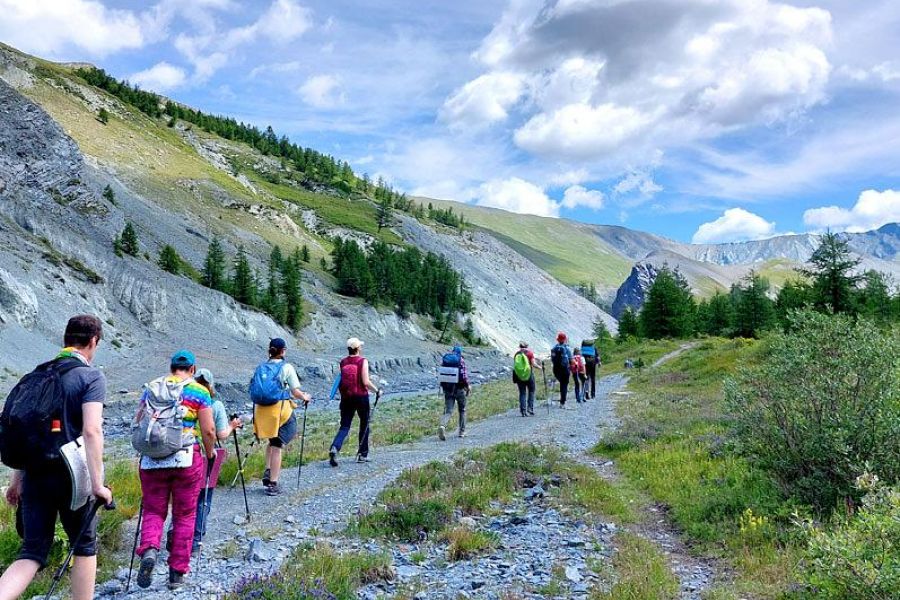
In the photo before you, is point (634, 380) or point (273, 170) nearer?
point (634, 380)

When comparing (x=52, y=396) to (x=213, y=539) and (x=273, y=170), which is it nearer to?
(x=213, y=539)

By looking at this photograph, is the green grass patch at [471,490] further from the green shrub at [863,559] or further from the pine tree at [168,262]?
the pine tree at [168,262]

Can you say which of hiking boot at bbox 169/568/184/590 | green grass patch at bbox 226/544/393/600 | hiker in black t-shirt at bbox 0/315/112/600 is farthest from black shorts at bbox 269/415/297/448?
hiker in black t-shirt at bbox 0/315/112/600

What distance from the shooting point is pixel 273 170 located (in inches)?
6373

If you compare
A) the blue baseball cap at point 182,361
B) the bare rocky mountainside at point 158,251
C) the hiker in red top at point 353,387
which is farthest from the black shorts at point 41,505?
the bare rocky mountainside at point 158,251

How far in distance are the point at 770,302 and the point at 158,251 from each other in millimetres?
70409

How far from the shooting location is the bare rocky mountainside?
43.4m

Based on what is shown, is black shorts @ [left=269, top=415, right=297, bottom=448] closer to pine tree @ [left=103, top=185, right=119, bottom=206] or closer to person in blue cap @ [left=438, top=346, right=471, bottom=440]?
person in blue cap @ [left=438, top=346, right=471, bottom=440]

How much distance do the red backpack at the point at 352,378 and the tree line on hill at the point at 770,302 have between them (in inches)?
909

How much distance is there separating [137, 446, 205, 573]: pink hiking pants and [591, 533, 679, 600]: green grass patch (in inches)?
179

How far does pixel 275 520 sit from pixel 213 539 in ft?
3.81

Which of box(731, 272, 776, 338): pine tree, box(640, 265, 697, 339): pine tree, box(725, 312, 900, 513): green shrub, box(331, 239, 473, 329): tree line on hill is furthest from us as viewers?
box(331, 239, 473, 329): tree line on hill

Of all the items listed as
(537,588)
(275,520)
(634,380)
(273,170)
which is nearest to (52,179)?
(634,380)

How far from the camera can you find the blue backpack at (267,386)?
10125 millimetres
